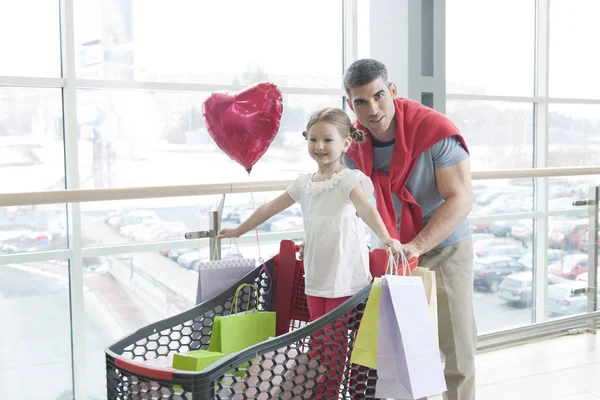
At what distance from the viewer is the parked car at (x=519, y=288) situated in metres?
3.92

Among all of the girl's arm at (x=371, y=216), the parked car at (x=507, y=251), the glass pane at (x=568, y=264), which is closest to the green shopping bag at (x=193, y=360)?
the girl's arm at (x=371, y=216)

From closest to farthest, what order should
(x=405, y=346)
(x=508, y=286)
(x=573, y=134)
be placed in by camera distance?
(x=405, y=346)
(x=508, y=286)
(x=573, y=134)

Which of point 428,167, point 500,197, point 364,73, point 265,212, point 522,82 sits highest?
point 522,82

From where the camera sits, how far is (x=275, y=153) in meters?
6.38

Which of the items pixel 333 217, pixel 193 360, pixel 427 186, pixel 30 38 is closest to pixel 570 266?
pixel 427 186

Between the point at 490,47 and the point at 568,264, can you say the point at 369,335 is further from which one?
the point at 490,47

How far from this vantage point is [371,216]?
5.16ft

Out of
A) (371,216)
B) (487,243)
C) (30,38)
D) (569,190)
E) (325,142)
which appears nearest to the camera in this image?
(371,216)

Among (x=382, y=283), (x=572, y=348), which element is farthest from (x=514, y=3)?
(x=382, y=283)

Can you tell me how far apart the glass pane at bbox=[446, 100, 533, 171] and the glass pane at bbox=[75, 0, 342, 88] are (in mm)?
1558

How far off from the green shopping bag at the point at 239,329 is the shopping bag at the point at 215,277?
38 millimetres

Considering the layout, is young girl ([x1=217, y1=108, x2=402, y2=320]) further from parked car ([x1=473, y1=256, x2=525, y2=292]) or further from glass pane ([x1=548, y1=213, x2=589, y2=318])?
glass pane ([x1=548, y1=213, x2=589, y2=318])

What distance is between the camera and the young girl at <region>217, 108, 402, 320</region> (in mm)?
1559

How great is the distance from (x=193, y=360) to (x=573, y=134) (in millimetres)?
7396
